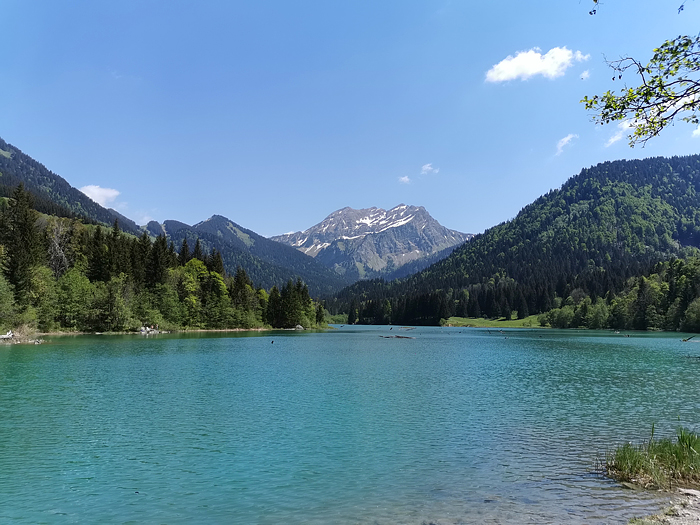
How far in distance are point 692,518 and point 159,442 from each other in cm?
2164

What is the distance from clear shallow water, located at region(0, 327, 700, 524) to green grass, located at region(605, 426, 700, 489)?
1109 mm

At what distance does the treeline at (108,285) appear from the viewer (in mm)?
91456

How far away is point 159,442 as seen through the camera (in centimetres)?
2223

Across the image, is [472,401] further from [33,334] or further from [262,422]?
[33,334]

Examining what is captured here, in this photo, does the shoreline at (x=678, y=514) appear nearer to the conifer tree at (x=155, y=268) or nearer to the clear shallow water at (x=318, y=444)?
the clear shallow water at (x=318, y=444)

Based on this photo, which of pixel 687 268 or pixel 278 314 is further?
pixel 278 314

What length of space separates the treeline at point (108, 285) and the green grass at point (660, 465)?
3676 inches

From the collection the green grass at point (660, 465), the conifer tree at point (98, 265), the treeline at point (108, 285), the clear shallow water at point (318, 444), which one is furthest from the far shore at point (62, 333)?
the green grass at point (660, 465)

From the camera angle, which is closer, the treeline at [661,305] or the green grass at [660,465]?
the green grass at [660,465]

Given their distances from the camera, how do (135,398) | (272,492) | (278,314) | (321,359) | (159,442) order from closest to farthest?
1. (272,492)
2. (159,442)
3. (135,398)
4. (321,359)
5. (278,314)

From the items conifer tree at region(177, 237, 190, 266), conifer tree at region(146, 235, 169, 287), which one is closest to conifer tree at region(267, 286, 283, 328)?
Result: conifer tree at region(177, 237, 190, 266)

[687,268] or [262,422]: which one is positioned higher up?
[687,268]

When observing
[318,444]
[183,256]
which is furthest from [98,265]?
[318,444]

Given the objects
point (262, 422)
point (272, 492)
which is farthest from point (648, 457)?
point (262, 422)
